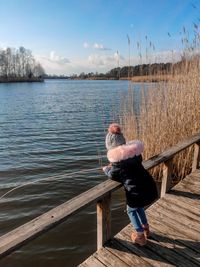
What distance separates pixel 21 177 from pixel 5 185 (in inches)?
23.1

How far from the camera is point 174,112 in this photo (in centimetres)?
536

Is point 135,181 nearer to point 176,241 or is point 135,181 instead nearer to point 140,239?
point 140,239

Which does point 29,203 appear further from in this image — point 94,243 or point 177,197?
point 177,197

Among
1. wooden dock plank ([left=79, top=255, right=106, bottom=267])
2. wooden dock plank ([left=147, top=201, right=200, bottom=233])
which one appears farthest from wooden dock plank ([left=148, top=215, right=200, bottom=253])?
wooden dock plank ([left=79, top=255, right=106, bottom=267])

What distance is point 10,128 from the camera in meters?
12.9

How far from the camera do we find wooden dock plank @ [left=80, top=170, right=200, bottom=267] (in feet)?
8.25

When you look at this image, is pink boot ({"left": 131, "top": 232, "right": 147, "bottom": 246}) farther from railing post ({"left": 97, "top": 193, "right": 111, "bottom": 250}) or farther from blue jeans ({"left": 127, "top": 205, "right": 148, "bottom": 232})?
railing post ({"left": 97, "top": 193, "right": 111, "bottom": 250})

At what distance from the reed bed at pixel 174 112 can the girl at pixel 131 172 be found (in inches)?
115

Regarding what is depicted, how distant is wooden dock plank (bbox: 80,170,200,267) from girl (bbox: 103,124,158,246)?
6.1 inches

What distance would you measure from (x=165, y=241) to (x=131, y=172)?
828 millimetres

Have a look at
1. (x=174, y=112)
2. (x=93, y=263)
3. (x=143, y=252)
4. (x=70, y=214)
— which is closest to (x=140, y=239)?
(x=143, y=252)

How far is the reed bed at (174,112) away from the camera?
17.4 ft

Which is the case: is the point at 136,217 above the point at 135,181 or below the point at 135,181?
below

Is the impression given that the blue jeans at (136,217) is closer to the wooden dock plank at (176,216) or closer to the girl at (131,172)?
the girl at (131,172)
